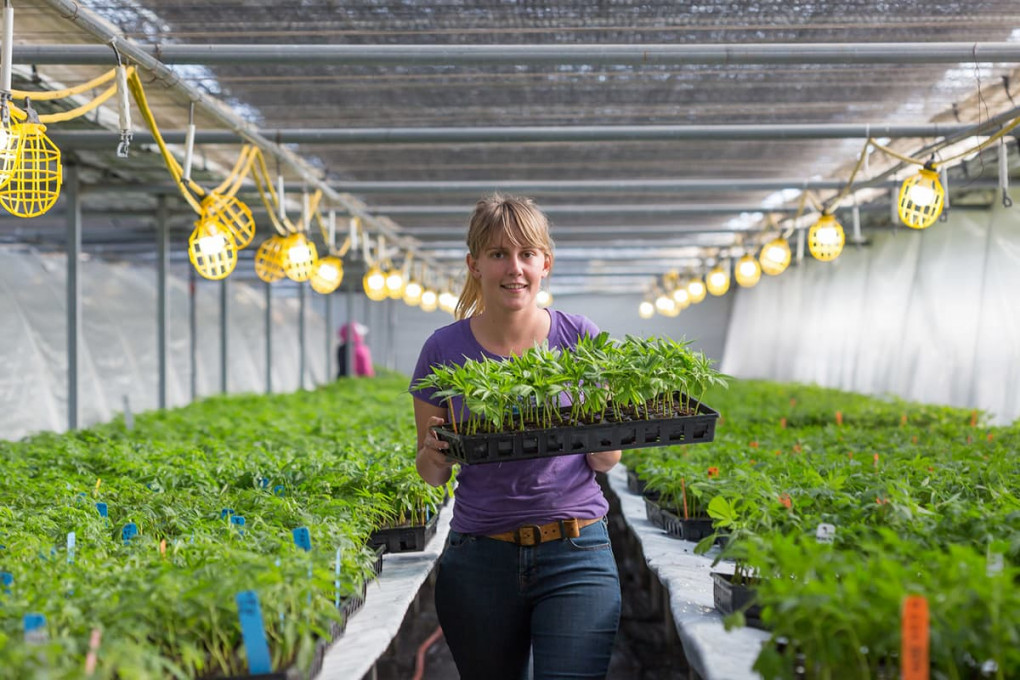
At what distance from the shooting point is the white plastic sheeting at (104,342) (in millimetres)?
12039

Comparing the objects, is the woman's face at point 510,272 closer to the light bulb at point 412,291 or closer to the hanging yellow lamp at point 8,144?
the hanging yellow lamp at point 8,144

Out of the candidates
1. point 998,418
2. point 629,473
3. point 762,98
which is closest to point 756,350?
point 998,418

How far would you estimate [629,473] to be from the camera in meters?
6.48

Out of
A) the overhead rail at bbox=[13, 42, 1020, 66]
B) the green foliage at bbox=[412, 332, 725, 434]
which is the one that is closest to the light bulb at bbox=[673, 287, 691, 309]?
the overhead rail at bbox=[13, 42, 1020, 66]

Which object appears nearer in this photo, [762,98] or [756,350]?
[762,98]

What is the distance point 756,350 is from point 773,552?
22.3m

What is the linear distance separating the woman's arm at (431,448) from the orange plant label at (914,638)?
4.74 ft

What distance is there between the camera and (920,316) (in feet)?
43.9

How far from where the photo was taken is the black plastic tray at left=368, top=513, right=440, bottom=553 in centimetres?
418

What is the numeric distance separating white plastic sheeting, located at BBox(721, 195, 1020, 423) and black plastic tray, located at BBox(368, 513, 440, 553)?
19.2ft

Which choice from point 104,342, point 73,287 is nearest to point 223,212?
point 73,287

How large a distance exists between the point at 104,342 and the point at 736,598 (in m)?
13.8

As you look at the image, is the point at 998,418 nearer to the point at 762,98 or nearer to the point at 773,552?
the point at 762,98

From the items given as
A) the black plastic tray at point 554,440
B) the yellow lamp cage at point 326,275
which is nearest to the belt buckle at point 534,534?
the black plastic tray at point 554,440
